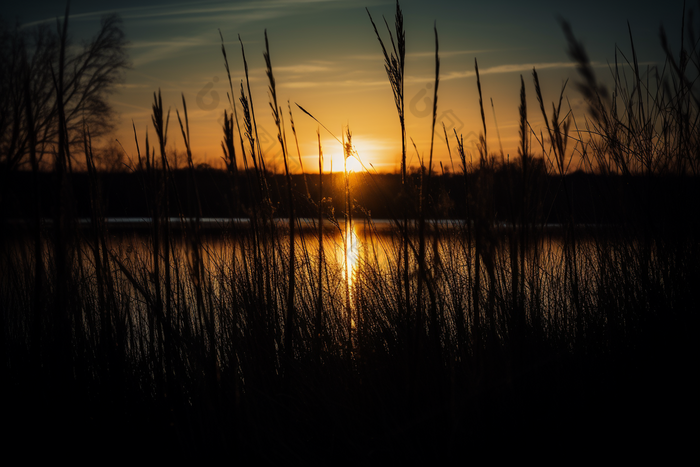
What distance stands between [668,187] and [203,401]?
1674 millimetres

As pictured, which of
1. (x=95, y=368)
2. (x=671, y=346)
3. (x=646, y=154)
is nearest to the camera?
(x=671, y=346)

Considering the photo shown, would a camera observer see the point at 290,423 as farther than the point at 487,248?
Yes

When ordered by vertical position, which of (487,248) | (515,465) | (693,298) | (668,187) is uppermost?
(668,187)

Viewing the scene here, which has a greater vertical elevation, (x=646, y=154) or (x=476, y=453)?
(x=646, y=154)

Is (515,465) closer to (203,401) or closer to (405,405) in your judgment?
(405,405)

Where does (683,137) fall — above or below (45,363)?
above

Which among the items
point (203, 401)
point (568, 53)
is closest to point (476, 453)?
point (203, 401)

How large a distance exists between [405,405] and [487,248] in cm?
45

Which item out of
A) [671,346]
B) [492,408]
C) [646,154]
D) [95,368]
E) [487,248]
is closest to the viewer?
[487,248]

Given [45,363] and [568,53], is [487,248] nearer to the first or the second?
[568,53]

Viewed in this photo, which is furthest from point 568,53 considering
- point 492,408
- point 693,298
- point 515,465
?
point 515,465

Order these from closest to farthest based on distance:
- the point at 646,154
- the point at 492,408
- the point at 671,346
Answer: the point at 492,408, the point at 671,346, the point at 646,154

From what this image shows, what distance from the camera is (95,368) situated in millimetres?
1309

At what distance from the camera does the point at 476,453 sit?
0.90 metres
